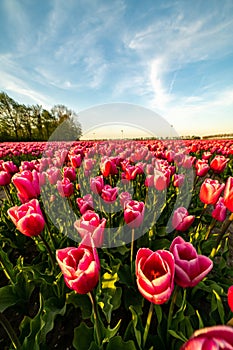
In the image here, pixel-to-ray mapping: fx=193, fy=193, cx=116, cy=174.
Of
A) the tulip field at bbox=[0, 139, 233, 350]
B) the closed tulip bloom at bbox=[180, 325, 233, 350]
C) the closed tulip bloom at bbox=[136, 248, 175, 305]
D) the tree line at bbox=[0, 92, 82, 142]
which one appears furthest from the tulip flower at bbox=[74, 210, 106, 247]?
the tree line at bbox=[0, 92, 82, 142]

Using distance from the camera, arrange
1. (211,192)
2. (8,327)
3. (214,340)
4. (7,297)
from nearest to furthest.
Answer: (214,340) < (8,327) < (7,297) < (211,192)

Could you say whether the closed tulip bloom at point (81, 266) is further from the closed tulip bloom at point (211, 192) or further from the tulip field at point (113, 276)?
the closed tulip bloom at point (211, 192)

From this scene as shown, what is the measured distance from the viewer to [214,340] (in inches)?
20.0

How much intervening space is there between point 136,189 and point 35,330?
2712 mm

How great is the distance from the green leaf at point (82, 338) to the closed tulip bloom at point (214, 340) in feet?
3.31

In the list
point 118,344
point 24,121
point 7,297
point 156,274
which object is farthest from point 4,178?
point 24,121

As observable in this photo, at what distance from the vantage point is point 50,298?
1.62m

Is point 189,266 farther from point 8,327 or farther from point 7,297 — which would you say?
point 7,297

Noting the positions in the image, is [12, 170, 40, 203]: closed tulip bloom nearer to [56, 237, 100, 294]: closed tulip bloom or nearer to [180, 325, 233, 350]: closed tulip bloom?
[56, 237, 100, 294]: closed tulip bloom

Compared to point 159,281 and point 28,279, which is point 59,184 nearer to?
point 28,279

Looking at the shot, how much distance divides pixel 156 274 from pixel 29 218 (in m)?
0.99

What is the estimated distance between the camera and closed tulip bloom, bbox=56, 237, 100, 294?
2.97 ft

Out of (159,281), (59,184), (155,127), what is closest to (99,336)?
(159,281)

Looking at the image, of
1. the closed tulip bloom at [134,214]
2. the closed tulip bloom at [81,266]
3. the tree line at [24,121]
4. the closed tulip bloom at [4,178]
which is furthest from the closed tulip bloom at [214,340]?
the tree line at [24,121]
